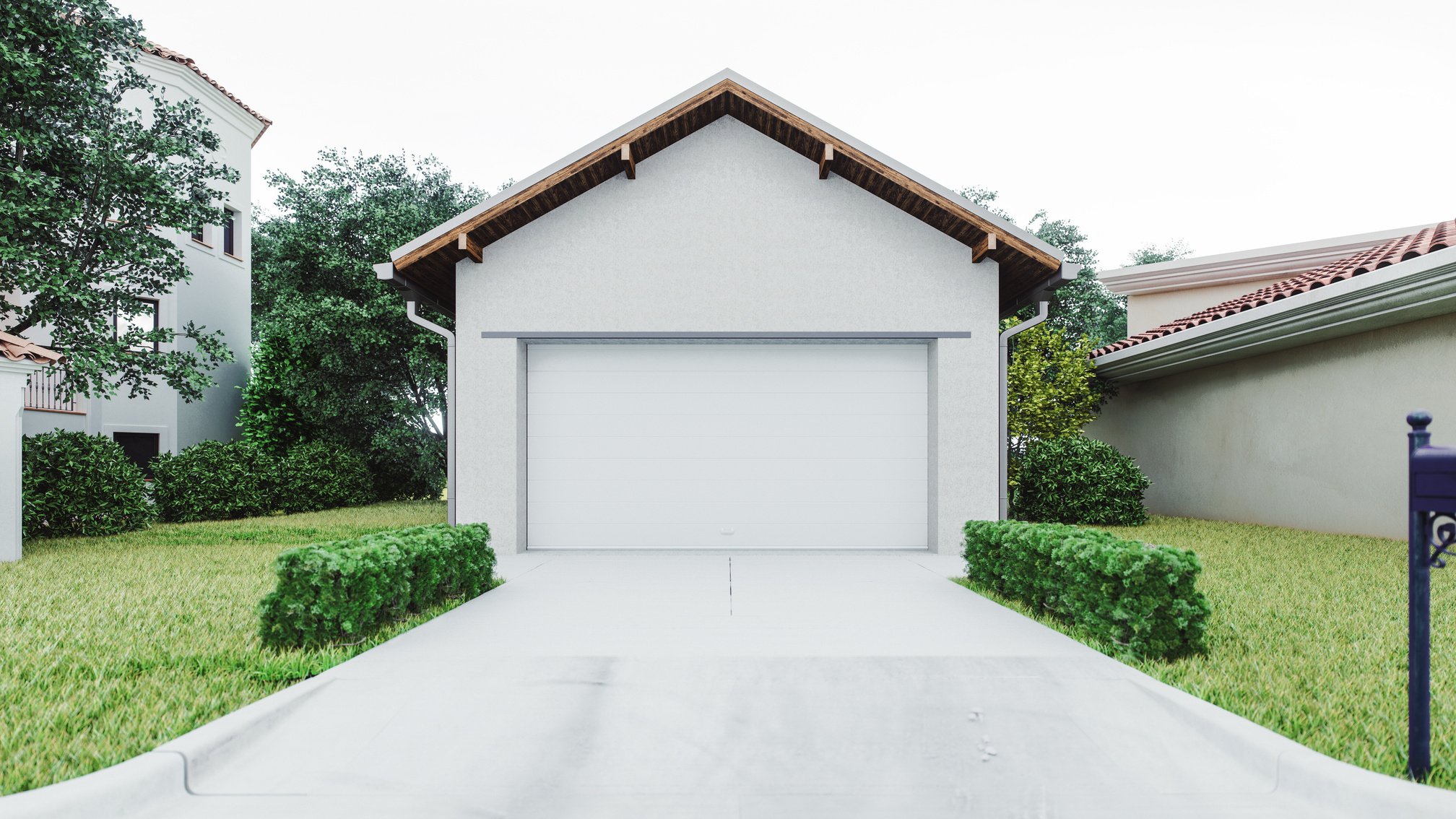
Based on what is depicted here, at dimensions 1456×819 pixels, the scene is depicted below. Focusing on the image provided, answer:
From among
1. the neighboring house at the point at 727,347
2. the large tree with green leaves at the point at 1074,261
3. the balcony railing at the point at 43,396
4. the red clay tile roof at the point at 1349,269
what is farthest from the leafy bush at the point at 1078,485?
the balcony railing at the point at 43,396

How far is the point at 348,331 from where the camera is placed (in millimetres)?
16594

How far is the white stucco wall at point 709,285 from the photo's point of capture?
30.7ft

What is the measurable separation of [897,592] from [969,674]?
249 centimetres

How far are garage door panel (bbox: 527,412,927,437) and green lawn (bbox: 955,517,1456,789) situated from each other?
355 cm

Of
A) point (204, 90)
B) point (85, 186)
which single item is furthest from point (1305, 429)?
point (204, 90)

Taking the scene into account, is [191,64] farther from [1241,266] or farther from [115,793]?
[1241,266]

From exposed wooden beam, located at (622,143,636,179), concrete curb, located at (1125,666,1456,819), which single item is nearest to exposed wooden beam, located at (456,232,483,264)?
exposed wooden beam, located at (622,143,636,179)

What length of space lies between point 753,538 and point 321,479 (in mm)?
11622

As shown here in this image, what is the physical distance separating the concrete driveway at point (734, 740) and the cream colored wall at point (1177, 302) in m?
15.4

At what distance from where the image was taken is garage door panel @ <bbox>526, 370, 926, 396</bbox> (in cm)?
973

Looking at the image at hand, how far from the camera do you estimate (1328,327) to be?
9.92 m

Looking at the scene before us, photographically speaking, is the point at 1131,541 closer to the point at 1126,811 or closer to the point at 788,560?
the point at 1126,811

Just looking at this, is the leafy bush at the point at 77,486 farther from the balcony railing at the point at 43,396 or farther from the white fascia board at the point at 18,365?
the balcony railing at the point at 43,396

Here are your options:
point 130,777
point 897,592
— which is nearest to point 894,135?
point 897,592
